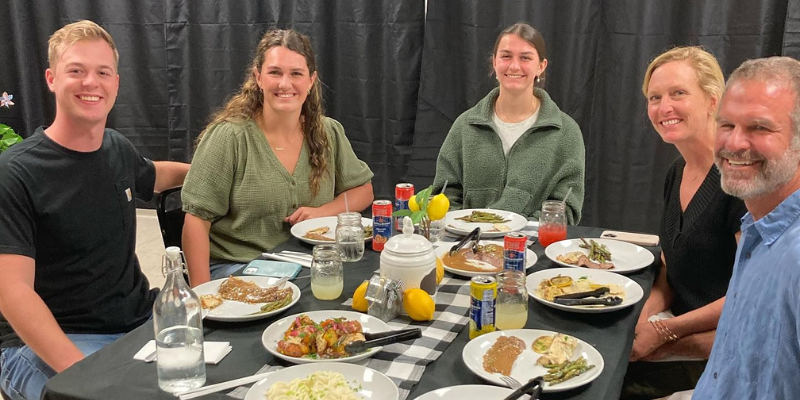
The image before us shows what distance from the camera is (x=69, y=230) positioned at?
1.95 meters

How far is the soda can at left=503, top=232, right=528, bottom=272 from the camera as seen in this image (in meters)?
1.79

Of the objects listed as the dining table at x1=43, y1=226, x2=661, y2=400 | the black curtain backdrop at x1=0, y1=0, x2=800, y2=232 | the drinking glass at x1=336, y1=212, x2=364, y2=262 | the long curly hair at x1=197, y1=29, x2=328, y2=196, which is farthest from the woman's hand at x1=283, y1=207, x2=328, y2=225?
the black curtain backdrop at x1=0, y1=0, x2=800, y2=232

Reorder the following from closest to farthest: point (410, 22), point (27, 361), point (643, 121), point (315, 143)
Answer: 1. point (27, 361)
2. point (315, 143)
3. point (643, 121)
4. point (410, 22)

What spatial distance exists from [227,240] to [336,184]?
1.69 feet

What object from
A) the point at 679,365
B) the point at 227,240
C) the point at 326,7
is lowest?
the point at 679,365

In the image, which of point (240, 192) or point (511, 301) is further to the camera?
point (240, 192)

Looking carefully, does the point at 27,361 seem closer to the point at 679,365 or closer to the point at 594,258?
the point at 594,258

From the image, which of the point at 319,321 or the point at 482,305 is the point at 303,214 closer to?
the point at 319,321

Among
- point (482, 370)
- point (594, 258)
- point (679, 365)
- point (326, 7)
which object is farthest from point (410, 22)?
point (482, 370)

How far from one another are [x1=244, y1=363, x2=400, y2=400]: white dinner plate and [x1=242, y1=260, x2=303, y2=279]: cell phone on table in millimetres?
576

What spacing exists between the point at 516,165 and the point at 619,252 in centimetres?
81

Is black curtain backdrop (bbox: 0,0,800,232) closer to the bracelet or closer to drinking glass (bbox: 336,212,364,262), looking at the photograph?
the bracelet

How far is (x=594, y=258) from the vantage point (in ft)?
6.89

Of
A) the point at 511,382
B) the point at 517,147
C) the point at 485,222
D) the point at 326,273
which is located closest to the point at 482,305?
the point at 511,382
